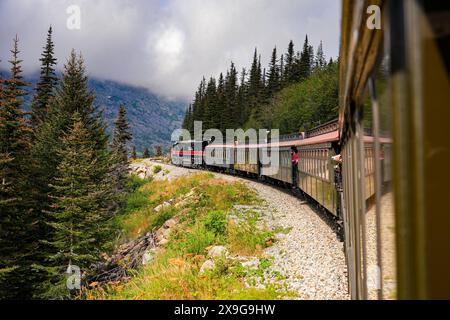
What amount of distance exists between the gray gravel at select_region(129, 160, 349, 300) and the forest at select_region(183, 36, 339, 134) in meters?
41.8

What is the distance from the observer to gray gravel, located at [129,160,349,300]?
7.70 metres

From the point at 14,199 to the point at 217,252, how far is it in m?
11.1

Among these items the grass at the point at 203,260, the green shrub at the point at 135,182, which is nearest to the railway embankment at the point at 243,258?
the grass at the point at 203,260

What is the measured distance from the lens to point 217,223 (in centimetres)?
1286

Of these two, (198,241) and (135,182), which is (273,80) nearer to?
(135,182)

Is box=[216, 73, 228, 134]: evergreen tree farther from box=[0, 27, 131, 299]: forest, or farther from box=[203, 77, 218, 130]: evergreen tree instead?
box=[0, 27, 131, 299]: forest

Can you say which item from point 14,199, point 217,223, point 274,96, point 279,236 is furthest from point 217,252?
point 274,96

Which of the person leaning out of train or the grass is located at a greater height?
the person leaning out of train

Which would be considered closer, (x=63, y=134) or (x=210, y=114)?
(x=63, y=134)

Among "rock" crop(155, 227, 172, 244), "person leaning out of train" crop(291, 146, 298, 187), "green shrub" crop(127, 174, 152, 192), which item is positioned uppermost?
"person leaning out of train" crop(291, 146, 298, 187)

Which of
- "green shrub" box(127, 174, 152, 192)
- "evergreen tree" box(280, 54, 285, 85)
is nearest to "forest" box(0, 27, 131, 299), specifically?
"green shrub" box(127, 174, 152, 192)

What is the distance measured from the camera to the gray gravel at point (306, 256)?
7.70 meters

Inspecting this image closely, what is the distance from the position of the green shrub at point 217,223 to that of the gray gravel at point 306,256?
1685mm
